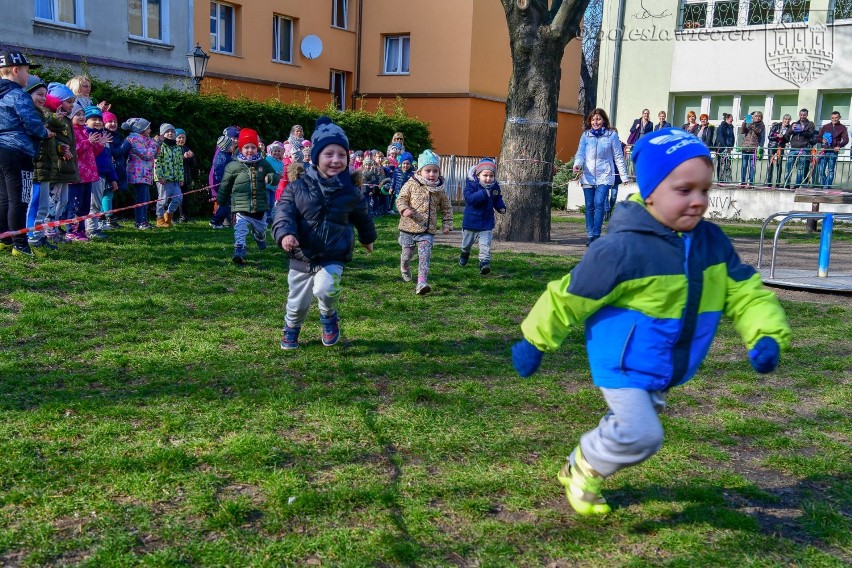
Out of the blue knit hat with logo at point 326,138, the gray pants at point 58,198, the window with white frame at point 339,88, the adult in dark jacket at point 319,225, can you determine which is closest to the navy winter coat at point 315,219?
the adult in dark jacket at point 319,225

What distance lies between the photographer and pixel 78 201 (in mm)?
11555

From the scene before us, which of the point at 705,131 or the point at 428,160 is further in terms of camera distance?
the point at 705,131

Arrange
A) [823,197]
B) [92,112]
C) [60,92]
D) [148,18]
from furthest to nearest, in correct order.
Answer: [148,18], [92,112], [823,197], [60,92]

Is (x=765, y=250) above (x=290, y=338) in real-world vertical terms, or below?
above

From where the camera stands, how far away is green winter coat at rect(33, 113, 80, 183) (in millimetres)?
9508

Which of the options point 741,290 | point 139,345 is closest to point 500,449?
point 741,290

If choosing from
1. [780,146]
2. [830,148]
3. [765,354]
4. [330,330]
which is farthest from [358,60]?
[765,354]

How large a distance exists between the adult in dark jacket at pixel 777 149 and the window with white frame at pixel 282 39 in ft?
55.9

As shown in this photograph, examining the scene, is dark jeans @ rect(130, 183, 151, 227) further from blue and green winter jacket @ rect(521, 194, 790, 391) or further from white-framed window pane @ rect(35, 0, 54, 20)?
blue and green winter jacket @ rect(521, 194, 790, 391)

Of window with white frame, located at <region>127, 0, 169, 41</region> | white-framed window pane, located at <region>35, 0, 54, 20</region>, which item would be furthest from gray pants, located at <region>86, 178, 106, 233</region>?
window with white frame, located at <region>127, 0, 169, 41</region>

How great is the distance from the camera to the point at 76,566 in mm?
3131

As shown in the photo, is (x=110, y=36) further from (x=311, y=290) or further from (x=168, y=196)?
(x=311, y=290)

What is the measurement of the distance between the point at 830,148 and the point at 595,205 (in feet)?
37.9

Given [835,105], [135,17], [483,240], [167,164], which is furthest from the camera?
[135,17]
